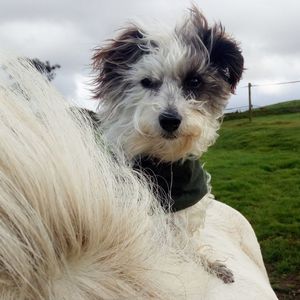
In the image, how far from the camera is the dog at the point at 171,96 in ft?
11.8

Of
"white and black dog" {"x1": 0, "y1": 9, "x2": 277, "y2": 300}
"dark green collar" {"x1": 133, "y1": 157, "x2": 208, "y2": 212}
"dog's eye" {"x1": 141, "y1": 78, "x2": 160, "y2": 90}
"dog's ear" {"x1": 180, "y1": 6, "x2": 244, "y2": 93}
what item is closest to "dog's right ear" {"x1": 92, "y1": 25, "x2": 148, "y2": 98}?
"dog's eye" {"x1": 141, "y1": 78, "x2": 160, "y2": 90}

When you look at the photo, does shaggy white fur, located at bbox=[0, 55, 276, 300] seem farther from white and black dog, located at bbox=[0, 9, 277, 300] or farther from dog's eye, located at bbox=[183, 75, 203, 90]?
dog's eye, located at bbox=[183, 75, 203, 90]

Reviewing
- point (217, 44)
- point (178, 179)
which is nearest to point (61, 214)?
point (178, 179)

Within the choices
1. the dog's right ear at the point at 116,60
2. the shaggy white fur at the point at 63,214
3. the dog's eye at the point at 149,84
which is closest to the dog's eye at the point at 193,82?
the dog's eye at the point at 149,84

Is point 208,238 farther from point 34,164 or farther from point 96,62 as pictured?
point 34,164

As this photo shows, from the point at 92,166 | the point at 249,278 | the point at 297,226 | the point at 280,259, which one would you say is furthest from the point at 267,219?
the point at 92,166

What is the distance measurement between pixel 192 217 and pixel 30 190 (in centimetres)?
256

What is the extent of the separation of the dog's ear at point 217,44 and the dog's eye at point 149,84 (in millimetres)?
420

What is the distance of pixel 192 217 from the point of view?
142 inches

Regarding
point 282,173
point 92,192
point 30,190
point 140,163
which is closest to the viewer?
point 30,190

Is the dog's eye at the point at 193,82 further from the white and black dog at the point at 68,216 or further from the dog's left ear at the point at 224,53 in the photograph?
the white and black dog at the point at 68,216

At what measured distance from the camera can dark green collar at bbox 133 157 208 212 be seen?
11.4 ft

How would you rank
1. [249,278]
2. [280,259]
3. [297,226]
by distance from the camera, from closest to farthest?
[249,278] → [280,259] → [297,226]

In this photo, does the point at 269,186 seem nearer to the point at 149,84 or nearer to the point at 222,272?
the point at 149,84
